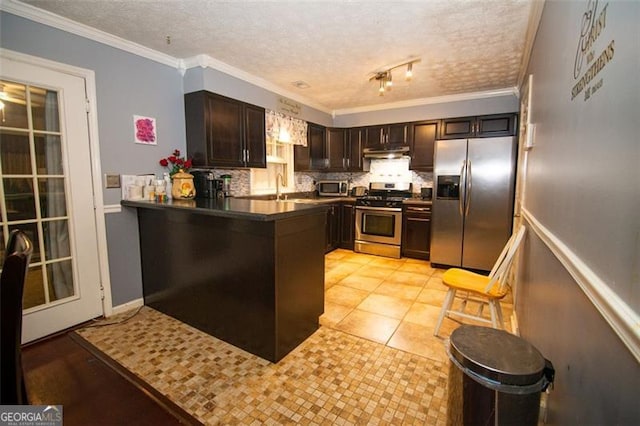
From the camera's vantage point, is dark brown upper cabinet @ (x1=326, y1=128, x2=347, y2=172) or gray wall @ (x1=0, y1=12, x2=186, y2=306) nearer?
gray wall @ (x1=0, y1=12, x2=186, y2=306)

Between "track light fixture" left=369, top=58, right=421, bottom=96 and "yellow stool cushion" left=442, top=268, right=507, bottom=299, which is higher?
"track light fixture" left=369, top=58, right=421, bottom=96

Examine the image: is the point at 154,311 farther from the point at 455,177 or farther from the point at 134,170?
the point at 455,177

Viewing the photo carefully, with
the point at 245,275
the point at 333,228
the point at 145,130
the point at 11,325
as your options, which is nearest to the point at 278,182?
the point at 333,228

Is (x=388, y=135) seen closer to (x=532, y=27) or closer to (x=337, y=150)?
(x=337, y=150)

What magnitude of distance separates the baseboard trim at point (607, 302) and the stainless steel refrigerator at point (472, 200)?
2.94 meters

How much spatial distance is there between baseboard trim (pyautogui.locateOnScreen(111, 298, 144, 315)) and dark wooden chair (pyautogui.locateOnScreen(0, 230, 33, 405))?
2086mm

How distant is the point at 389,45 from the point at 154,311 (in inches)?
133

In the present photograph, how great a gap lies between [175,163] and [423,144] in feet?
11.6

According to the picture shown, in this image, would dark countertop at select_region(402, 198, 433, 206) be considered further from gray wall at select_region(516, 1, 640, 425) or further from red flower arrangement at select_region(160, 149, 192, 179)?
red flower arrangement at select_region(160, 149, 192, 179)

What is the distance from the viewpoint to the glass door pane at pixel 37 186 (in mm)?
2094

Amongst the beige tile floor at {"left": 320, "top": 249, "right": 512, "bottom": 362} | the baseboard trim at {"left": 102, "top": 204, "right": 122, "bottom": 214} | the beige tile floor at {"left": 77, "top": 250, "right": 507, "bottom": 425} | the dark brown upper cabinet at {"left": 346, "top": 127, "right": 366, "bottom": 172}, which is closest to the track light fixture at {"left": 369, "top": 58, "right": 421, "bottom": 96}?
the dark brown upper cabinet at {"left": 346, "top": 127, "right": 366, "bottom": 172}

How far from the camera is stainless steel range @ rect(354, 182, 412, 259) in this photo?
4.48 meters

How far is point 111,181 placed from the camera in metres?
2.62

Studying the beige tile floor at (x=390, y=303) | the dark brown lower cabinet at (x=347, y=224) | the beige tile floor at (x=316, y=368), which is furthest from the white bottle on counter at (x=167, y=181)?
the dark brown lower cabinet at (x=347, y=224)
